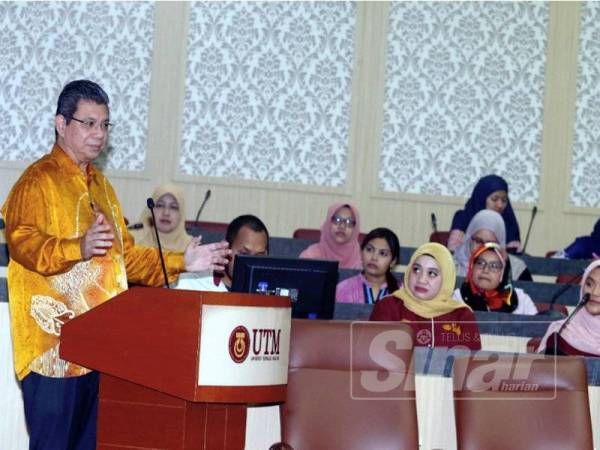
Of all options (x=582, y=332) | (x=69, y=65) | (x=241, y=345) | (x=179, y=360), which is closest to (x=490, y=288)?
(x=582, y=332)

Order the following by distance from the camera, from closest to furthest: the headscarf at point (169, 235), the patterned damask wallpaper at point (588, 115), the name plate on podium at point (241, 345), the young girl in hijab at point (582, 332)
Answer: the name plate on podium at point (241, 345)
the young girl in hijab at point (582, 332)
the headscarf at point (169, 235)
the patterned damask wallpaper at point (588, 115)

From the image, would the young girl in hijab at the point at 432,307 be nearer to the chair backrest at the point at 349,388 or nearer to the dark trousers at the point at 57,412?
the chair backrest at the point at 349,388

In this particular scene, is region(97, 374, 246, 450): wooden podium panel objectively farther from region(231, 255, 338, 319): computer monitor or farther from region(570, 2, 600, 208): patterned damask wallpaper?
region(570, 2, 600, 208): patterned damask wallpaper

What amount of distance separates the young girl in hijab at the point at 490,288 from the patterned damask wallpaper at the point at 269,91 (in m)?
2.94

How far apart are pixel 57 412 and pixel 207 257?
1.80 feet

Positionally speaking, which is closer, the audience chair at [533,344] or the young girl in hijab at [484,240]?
the audience chair at [533,344]

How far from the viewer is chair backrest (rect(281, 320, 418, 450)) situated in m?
3.24

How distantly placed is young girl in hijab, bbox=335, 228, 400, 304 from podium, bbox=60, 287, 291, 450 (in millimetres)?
2511

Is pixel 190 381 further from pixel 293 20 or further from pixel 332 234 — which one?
pixel 293 20

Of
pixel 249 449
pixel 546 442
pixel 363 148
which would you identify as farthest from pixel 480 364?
pixel 363 148

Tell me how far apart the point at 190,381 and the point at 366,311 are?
2103 millimetres

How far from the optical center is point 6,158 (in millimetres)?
7512

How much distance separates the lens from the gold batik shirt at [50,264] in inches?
102

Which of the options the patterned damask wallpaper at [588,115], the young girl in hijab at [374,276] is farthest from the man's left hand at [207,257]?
the patterned damask wallpaper at [588,115]
